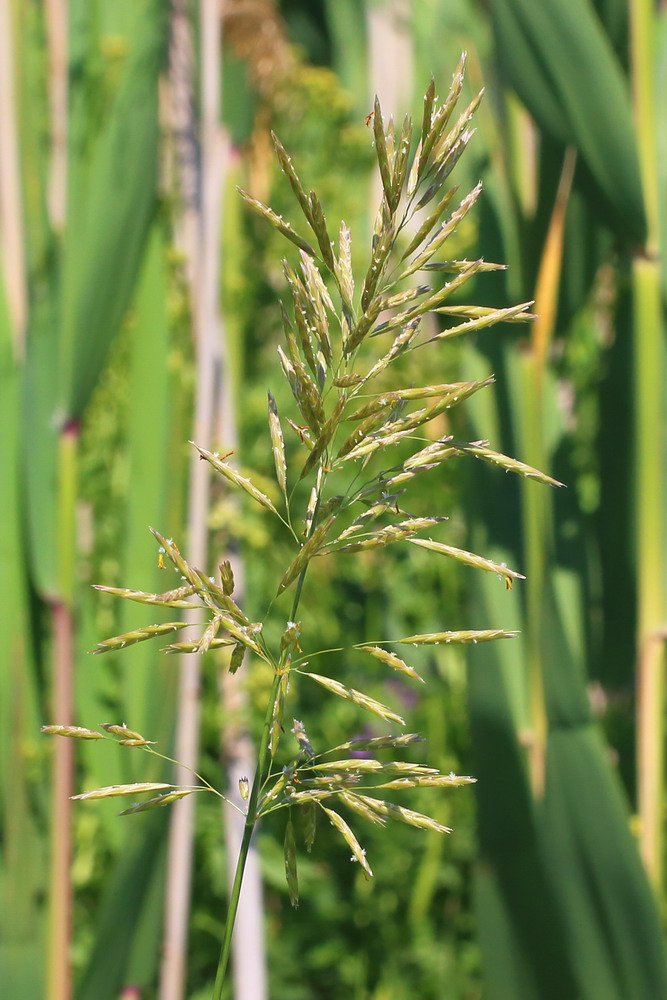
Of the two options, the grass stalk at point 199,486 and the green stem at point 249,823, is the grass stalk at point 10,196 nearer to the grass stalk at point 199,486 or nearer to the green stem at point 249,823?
the grass stalk at point 199,486

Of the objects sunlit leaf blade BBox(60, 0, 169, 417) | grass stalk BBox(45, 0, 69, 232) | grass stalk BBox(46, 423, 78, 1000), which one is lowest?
grass stalk BBox(46, 423, 78, 1000)

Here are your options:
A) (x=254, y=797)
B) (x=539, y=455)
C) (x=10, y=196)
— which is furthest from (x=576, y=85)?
(x=254, y=797)

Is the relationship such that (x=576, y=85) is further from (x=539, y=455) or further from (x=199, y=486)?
(x=199, y=486)

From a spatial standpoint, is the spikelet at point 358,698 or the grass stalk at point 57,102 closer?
the spikelet at point 358,698

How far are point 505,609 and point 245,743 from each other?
12.1 inches

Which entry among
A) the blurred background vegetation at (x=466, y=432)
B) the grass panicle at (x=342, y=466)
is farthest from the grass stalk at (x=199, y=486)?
the grass panicle at (x=342, y=466)

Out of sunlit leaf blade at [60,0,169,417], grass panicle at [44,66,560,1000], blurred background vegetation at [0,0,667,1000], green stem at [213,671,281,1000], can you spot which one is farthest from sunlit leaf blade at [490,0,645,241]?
green stem at [213,671,281,1000]

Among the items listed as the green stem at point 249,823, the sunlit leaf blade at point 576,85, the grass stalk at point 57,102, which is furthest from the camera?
the grass stalk at point 57,102

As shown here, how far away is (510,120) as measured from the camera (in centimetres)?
66

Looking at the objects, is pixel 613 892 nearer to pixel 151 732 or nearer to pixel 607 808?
pixel 607 808

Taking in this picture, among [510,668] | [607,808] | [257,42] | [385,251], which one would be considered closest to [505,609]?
[510,668]

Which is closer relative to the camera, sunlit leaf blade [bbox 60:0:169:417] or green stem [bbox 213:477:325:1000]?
green stem [bbox 213:477:325:1000]

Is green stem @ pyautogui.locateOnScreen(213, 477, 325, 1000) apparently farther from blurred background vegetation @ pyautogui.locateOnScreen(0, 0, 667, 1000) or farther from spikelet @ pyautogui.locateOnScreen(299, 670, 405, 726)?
blurred background vegetation @ pyautogui.locateOnScreen(0, 0, 667, 1000)

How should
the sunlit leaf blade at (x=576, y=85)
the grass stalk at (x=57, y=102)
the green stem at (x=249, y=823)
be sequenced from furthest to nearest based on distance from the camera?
the grass stalk at (x=57, y=102) < the sunlit leaf blade at (x=576, y=85) < the green stem at (x=249, y=823)
